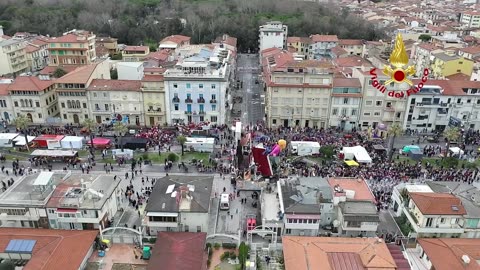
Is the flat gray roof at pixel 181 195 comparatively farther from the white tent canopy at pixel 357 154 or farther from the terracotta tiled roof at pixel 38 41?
the terracotta tiled roof at pixel 38 41

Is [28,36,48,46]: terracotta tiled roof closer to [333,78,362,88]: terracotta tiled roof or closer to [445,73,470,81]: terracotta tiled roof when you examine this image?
[333,78,362,88]: terracotta tiled roof

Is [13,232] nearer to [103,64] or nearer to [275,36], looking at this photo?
[103,64]

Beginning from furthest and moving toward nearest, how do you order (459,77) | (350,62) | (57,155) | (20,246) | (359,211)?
1. (350,62)
2. (459,77)
3. (57,155)
4. (359,211)
5. (20,246)

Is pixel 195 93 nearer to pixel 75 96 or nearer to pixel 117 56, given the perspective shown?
pixel 75 96

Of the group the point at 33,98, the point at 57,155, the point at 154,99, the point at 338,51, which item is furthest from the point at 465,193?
the point at 33,98

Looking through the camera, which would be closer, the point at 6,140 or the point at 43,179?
the point at 43,179
